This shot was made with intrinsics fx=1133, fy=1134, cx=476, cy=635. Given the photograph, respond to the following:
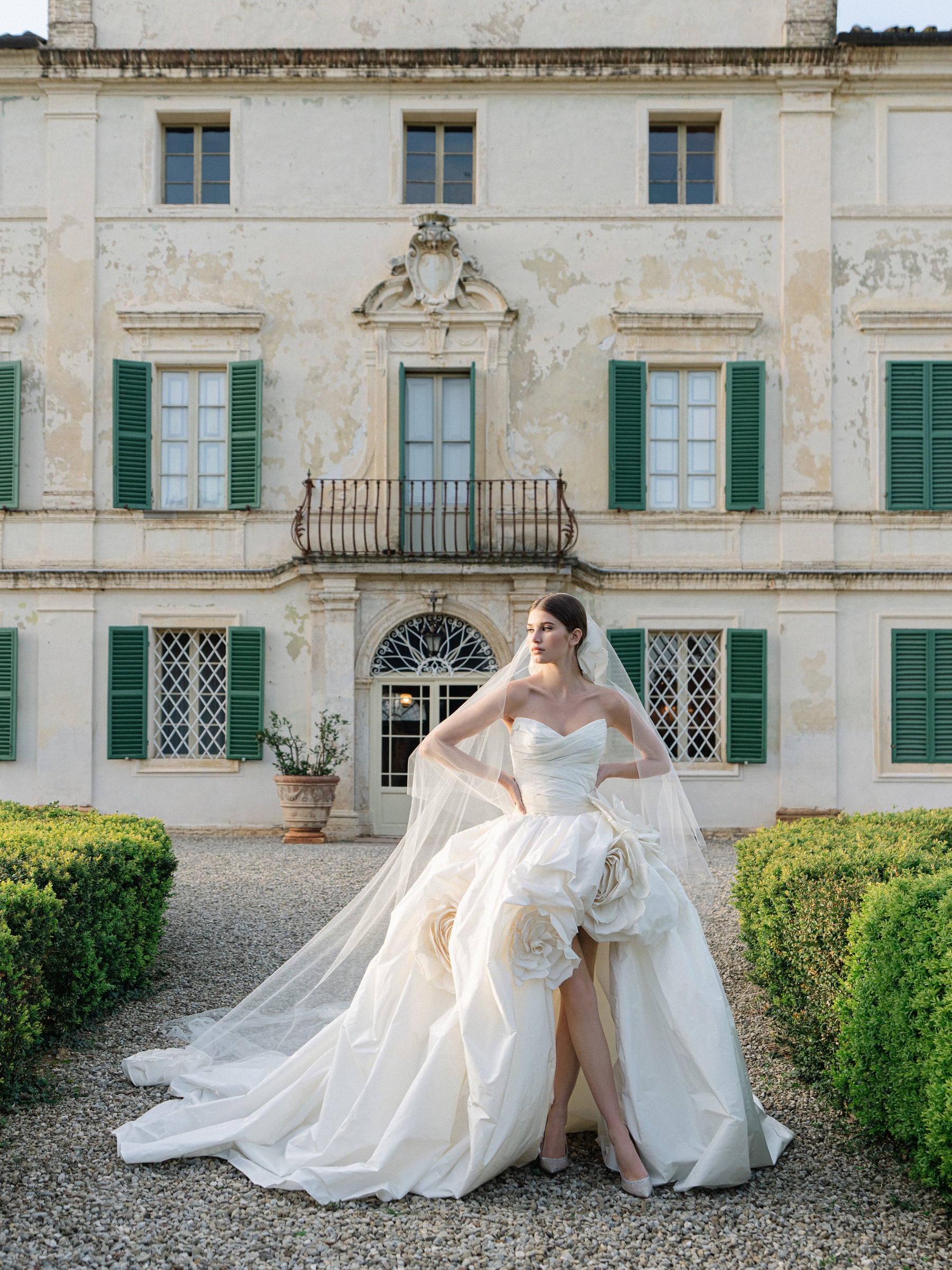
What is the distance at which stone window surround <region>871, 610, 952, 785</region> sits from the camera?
41.8ft

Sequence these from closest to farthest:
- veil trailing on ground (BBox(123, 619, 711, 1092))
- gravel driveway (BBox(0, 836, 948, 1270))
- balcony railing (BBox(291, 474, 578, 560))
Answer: gravel driveway (BBox(0, 836, 948, 1270)) < veil trailing on ground (BBox(123, 619, 711, 1092)) < balcony railing (BBox(291, 474, 578, 560))

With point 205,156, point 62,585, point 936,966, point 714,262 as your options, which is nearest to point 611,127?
point 714,262

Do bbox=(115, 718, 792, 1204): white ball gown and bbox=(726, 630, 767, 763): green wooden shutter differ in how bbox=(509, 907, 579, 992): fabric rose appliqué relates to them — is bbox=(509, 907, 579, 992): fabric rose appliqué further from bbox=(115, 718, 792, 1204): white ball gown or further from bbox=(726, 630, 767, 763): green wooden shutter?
bbox=(726, 630, 767, 763): green wooden shutter

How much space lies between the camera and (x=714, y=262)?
1302 cm

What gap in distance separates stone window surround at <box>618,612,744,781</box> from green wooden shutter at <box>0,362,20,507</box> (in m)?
7.08

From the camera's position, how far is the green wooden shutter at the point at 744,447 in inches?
504

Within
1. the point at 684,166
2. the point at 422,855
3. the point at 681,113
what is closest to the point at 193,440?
the point at 684,166

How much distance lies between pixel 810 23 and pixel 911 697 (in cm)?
775

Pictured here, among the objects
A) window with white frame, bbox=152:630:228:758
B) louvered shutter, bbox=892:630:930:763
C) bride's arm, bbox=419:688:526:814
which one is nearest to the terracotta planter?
window with white frame, bbox=152:630:228:758

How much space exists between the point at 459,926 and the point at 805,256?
11.5 m

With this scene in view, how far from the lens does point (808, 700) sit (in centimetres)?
1273

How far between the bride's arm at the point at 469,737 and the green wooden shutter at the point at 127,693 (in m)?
9.75

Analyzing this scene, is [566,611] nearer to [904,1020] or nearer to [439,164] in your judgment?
[904,1020]

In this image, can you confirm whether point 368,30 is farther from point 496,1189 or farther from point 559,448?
point 496,1189
